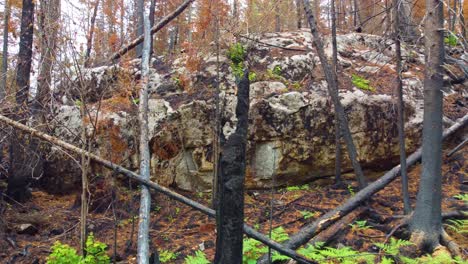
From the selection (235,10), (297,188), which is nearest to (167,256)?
(297,188)

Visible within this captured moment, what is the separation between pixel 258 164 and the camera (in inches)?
296

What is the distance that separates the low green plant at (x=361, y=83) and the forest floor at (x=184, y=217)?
2.26 m

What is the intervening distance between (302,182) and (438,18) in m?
4.37

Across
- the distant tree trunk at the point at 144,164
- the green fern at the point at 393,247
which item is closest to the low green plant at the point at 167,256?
the distant tree trunk at the point at 144,164

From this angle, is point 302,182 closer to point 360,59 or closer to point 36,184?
point 360,59

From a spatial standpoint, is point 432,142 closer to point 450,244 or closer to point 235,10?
point 450,244

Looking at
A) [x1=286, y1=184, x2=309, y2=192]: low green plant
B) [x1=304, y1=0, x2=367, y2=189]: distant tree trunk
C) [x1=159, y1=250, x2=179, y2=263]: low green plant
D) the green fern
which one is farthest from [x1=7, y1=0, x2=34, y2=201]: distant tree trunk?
the green fern

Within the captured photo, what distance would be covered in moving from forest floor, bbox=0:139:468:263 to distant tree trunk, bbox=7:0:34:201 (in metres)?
0.38

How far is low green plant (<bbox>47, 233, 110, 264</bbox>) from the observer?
16.1 ft

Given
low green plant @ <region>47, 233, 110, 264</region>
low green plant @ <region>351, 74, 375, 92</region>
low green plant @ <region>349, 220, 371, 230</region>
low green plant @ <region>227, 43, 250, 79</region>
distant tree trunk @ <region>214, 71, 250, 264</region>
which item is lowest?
low green plant @ <region>47, 233, 110, 264</region>

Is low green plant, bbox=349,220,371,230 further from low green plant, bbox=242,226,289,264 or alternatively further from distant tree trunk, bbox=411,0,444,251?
low green plant, bbox=242,226,289,264

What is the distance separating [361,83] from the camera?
8.55 meters

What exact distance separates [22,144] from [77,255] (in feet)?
10.7

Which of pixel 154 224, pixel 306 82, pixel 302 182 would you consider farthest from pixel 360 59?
pixel 154 224
